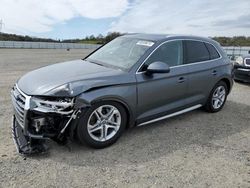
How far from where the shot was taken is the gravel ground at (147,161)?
3.03 m

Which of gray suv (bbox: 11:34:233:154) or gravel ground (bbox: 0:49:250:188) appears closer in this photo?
gravel ground (bbox: 0:49:250:188)

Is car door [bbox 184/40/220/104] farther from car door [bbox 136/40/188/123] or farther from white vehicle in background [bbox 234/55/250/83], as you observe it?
white vehicle in background [bbox 234/55/250/83]

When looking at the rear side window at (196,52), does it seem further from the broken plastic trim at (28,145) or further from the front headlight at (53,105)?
the broken plastic trim at (28,145)

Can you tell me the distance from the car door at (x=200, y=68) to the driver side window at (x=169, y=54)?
167 mm

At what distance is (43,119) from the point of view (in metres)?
3.37

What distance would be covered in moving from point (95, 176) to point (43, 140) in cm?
101

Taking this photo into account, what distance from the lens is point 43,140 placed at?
3.66 meters

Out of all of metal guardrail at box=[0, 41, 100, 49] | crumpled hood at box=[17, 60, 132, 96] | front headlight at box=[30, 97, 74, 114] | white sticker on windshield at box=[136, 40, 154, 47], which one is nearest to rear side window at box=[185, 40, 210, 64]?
white sticker on windshield at box=[136, 40, 154, 47]

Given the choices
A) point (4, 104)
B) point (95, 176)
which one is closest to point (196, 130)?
point (95, 176)

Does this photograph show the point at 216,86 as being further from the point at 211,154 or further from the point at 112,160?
the point at 112,160

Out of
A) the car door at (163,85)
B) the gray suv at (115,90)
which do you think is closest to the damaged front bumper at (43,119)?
the gray suv at (115,90)

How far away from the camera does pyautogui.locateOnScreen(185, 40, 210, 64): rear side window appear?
4914 millimetres

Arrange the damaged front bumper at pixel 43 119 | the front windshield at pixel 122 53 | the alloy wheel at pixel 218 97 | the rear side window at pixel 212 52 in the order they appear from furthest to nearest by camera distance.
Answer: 1. the alloy wheel at pixel 218 97
2. the rear side window at pixel 212 52
3. the front windshield at pixel 122 53
4. the damaged front bumper at pixel 43 119

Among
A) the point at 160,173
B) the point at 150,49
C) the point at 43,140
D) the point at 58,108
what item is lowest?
the point at 160,173
